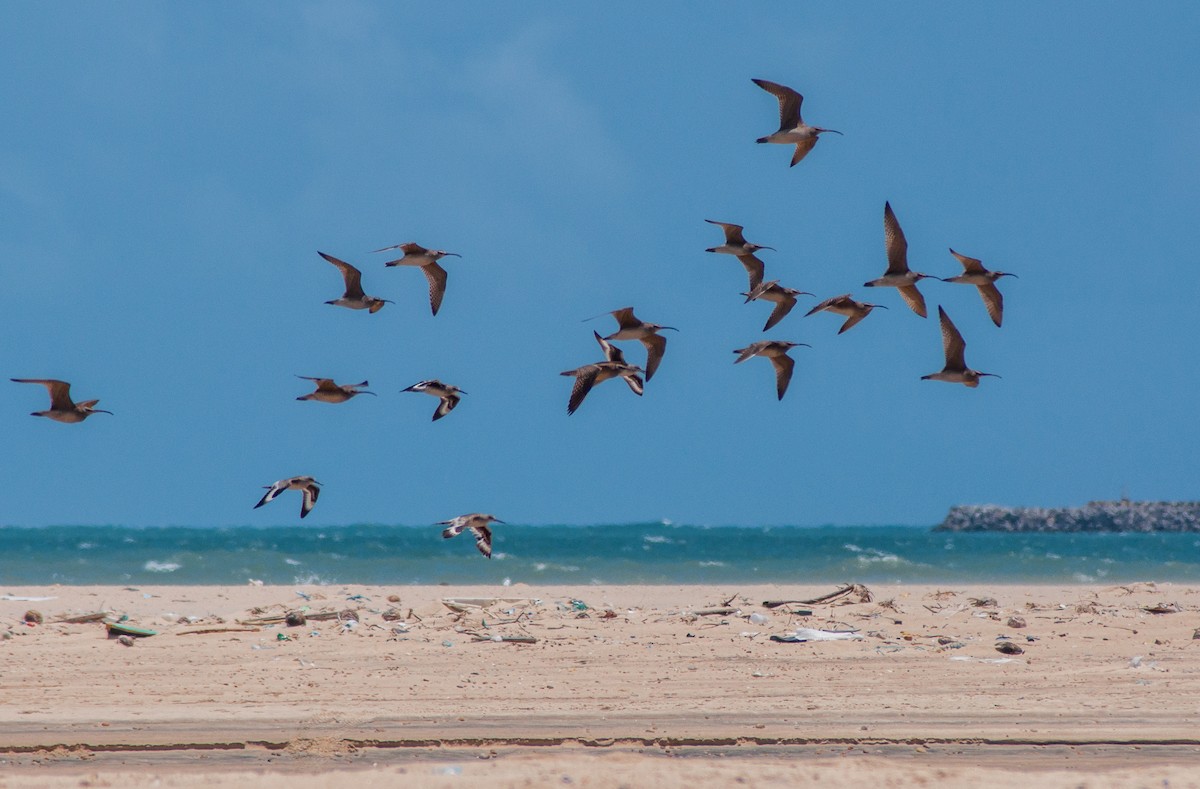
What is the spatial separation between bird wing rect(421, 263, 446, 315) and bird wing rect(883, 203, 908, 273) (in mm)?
5004

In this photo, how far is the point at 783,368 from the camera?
14.7m

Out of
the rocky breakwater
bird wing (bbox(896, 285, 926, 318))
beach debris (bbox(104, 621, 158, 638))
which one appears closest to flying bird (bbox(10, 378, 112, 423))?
beach debris (bbox(104, 621, 158, 638))

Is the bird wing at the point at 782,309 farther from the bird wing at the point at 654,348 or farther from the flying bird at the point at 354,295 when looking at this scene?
the flying bird at the point at 354,295

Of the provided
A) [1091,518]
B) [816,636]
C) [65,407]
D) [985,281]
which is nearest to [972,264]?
[985,281]

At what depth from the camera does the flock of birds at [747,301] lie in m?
12.9

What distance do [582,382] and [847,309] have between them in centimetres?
322

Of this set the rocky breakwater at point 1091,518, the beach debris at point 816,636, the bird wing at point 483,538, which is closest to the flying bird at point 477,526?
the bird wing at point 483,538

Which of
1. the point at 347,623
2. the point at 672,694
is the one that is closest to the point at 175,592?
the point at 347,623

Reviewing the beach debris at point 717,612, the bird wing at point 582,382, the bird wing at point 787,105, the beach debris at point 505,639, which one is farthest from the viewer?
the beach debris at point 717,612

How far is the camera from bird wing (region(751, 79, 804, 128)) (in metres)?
13.3

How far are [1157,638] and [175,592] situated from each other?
1720 centimetres

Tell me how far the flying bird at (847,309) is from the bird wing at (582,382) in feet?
7.98

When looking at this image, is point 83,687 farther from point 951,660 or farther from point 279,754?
point 951,660

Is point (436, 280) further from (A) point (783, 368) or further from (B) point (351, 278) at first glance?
(A) point (783, 368)
